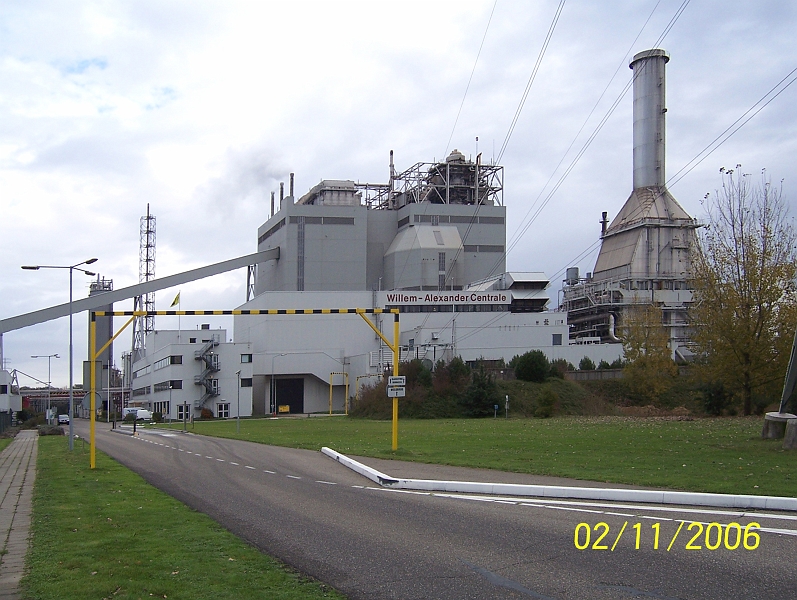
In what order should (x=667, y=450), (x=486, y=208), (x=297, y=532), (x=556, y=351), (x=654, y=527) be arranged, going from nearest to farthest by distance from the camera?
(x=654, y=527) → (x=297, y=532) → (x=667, y=450) → (x=556, y=351) → (x=486, y=208)

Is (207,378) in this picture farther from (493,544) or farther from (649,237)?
(493,544)

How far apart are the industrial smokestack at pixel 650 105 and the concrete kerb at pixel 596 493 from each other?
78.0m

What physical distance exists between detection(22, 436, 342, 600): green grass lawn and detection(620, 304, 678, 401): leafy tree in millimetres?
47822

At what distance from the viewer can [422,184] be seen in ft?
342

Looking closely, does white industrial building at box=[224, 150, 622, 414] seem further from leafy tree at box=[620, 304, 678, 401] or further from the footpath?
the footpath

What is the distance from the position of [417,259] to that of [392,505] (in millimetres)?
82421

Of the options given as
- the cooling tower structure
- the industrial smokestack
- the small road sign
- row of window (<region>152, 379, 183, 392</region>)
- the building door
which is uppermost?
the industrial smokestack

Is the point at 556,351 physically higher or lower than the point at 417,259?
lower

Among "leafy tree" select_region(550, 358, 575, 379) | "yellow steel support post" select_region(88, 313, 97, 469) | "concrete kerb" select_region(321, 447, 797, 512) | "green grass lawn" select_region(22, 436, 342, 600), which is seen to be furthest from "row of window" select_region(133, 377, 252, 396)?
"green grass lawn" select_region(22, 436, 342, 600)

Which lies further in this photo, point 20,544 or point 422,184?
point 422,184

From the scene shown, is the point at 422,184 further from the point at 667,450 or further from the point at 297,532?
the point at 297,532

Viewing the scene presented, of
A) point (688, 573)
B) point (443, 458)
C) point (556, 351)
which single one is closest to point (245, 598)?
point (688, 573)

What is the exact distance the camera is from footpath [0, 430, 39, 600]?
29.1 ft

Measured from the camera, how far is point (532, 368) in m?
63.0
